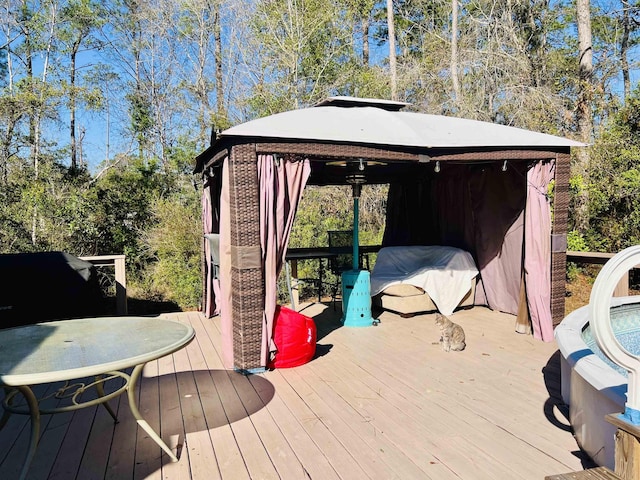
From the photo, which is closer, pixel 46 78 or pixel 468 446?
pixel 468 446

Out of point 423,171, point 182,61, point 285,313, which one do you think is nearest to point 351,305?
point 285,313

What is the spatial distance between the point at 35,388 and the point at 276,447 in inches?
87.8

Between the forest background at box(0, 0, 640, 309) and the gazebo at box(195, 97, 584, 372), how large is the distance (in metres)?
2.32

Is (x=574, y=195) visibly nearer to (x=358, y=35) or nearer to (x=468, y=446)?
(x=468, y=446)

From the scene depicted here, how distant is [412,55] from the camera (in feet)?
45.9

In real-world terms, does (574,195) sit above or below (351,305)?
above

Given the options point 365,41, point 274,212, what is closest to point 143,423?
point 274,212

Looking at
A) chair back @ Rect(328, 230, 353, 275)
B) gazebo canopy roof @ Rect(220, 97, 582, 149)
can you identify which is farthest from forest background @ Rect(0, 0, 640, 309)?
gazebo canopy roof @ Rect(220, 97, 582, 149)

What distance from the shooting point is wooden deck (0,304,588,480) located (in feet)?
7.34

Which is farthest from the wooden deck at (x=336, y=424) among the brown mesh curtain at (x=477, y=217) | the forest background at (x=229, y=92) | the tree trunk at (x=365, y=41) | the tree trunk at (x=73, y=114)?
the tree trunk at (x=365, y=41)

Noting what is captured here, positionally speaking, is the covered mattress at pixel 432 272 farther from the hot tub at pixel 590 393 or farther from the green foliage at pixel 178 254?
the green foliage at pixel 178 254

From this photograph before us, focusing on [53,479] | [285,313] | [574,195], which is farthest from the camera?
[574,195]

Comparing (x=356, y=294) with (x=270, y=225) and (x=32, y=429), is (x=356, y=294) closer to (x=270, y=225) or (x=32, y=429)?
(x=270, y=225)

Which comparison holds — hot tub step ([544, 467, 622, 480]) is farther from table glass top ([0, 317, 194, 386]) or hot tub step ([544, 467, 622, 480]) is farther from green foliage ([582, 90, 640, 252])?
green foliage ([582, 90, 640, 252])
